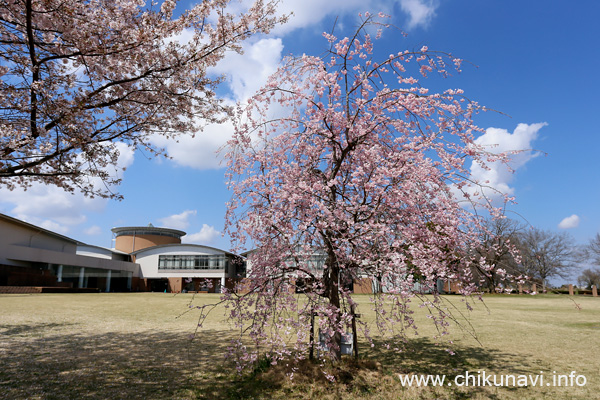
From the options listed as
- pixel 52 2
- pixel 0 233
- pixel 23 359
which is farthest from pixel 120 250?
pixel 52 2

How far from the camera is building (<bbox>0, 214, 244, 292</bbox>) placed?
128 ft

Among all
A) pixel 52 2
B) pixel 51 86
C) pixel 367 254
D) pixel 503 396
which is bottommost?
pixel 503 396

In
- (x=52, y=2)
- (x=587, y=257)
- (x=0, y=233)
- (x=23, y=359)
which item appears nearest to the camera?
(x=52, y=2)

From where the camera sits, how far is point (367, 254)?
6.74m

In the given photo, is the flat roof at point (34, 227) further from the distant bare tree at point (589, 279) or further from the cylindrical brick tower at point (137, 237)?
the distant bare tree at point (589, 279)

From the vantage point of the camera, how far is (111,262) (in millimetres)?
52656

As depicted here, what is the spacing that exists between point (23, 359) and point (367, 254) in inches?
319

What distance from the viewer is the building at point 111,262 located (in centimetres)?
3894

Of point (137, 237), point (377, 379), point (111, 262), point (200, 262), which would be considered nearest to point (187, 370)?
point (377, 379)

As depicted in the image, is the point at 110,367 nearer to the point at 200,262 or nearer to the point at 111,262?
the point at 111,262

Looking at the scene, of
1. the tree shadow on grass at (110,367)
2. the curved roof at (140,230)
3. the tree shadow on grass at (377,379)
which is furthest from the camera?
the curved roof at (140,230)

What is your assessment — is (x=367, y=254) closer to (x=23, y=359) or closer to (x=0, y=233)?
(x=23, y=359)

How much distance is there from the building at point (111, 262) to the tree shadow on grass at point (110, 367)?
2647 cm

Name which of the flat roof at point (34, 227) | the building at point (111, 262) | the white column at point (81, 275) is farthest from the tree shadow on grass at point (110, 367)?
the white column at point (81, 275)
